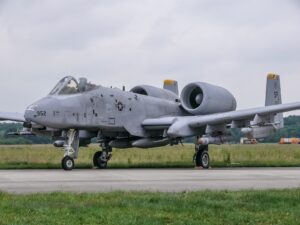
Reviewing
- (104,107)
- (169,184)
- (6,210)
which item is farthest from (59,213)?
(104,107)

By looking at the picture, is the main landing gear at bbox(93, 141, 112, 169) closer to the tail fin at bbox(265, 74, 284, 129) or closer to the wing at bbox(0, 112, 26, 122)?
the wing at bbox(0, 112, 26, 122)

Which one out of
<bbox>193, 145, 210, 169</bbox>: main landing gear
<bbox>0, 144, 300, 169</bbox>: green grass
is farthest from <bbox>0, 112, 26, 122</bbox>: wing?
<bbox>193, 145, 210, 169</bbox>: main landing gear

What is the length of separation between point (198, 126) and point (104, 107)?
12.7 feet

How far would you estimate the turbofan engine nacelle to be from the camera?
28562 millimetres

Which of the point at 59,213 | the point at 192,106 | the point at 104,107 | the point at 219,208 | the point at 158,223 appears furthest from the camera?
the point at 192,106

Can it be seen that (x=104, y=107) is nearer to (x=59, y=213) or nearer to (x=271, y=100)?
(x=271, y=100)

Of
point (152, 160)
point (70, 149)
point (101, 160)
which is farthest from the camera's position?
point (152, 160)

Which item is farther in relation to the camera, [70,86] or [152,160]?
[152,160]

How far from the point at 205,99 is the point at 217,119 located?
3169mm

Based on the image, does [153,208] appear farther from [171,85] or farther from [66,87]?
[171,85]

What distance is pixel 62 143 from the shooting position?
2648cm

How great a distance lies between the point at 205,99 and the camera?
1118 inches

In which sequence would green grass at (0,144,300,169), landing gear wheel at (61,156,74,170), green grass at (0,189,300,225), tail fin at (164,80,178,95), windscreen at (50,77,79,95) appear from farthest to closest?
tail fin at (164,80,178,95) → green grass at (0,144,300,169) → windscreen at (50,77,79,95) → landing gear wheel at (61,156,74,170) → green grass at (0,189,300,225)

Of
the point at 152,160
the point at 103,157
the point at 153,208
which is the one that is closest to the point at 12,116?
the point at 103,157
